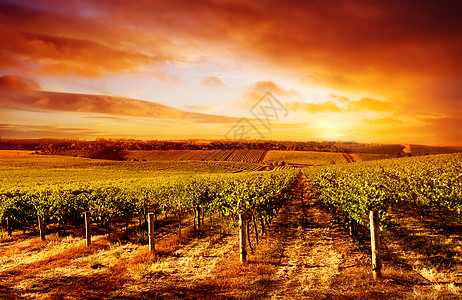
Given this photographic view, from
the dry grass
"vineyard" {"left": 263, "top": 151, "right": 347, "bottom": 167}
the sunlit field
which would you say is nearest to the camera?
the dry grass

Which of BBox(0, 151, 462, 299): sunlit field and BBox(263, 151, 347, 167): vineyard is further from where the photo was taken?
BBox(263, 151, 347, 167): vineyard

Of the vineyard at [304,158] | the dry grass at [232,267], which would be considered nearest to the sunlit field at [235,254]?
the dry grass at [232,267]

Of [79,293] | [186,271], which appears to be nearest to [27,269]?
[79,293]

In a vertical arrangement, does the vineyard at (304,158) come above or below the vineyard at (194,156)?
below

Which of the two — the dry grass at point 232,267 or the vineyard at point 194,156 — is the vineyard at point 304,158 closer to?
the vineyard at point 194,156

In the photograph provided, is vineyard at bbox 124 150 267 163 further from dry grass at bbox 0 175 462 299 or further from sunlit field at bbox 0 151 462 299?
dry grass at bbox 0 175 462 299

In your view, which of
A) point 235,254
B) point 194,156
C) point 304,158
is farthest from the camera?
point 304,158

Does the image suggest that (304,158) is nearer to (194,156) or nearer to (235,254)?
(194,156)

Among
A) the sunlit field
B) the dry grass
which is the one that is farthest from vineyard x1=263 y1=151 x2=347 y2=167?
the dry grass

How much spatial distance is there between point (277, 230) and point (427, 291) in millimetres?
8730

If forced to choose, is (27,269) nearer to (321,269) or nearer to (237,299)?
(237,299)

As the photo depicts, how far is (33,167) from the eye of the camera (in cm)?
6341

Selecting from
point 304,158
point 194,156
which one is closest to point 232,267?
point 194,156

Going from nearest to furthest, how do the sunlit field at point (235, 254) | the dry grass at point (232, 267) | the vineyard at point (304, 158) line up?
the dry grass at point (232, 267), the sunlit field at point (235, 254), the vineyard at point (304, 158)
